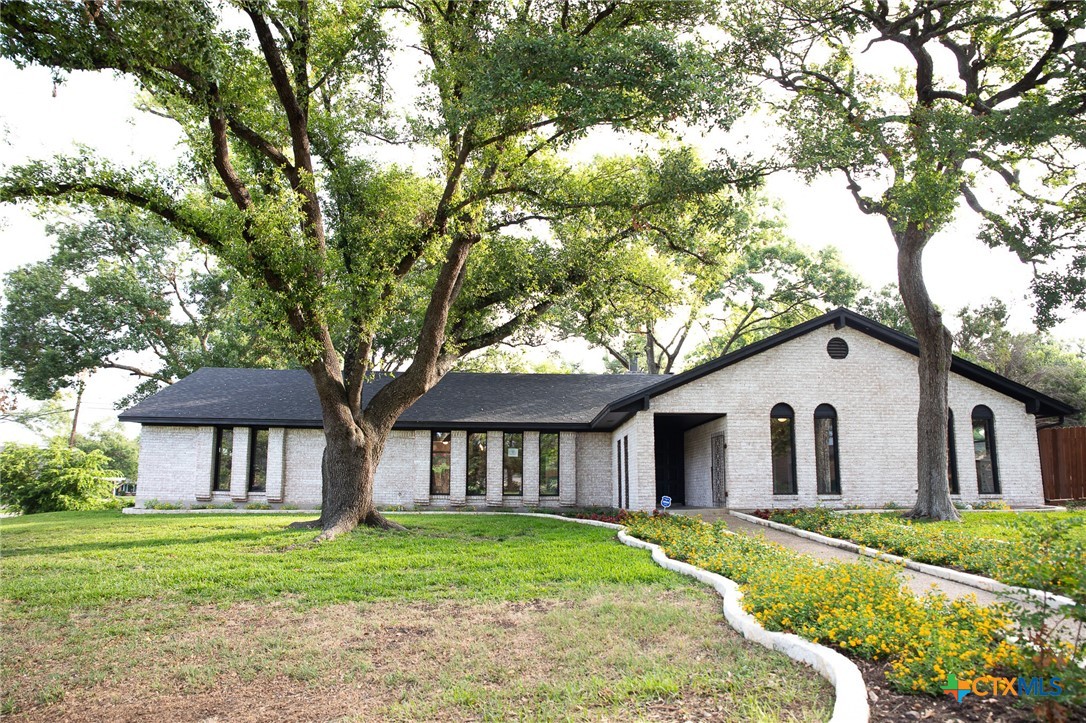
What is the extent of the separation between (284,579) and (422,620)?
2.79m

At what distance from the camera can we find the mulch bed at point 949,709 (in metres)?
3.92

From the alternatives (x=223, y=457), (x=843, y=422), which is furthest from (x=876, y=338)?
(x=223, y=457)

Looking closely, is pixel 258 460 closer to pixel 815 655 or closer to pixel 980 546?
pixel 980 546

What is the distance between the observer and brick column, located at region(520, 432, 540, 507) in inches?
870

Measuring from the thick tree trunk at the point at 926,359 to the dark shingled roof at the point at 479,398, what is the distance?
229 cm

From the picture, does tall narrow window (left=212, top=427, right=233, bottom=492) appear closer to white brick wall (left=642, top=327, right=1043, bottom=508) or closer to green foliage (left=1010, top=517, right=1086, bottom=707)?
white brick wall (left=642, top=327, right=1043, bottom=508)

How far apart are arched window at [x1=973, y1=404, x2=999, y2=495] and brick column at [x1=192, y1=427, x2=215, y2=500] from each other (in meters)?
21.9

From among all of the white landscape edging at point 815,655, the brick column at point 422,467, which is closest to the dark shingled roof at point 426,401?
the brick column at point 422,467

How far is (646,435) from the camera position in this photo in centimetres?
1725

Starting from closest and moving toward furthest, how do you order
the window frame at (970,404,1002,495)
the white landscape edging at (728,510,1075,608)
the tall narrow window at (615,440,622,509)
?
the white landscape edging at (728,510,1075,608)
the window frame at (970,404,1002,495)
the tall narrow window at (615,440,622,509)

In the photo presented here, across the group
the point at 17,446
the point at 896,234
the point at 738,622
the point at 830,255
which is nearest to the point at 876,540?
the point at 738,622

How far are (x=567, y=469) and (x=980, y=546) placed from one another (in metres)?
14.1

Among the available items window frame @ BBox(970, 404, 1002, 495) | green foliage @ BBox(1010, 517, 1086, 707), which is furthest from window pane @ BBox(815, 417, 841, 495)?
green foliage @ BBox(1010, 517, 1086, 707)

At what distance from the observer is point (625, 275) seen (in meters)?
16.9
